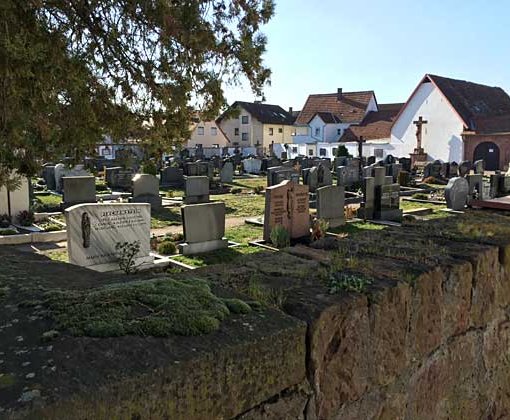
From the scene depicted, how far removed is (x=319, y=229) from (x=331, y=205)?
5.38ft

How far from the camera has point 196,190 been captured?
54.3 ft

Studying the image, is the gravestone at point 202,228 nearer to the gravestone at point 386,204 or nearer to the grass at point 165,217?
the grass at point 165,217

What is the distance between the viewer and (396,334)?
8.38ft

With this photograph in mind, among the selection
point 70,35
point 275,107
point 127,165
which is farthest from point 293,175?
point 275,107

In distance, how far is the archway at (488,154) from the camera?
128 feet

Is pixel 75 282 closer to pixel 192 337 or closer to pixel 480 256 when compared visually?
pixel 192 337

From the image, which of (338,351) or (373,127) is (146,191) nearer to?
(338,351)

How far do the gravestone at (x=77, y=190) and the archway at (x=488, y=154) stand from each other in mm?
34616

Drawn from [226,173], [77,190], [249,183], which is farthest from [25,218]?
[249,183]

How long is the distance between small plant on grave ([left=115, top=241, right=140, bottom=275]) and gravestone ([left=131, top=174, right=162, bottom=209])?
271 inches

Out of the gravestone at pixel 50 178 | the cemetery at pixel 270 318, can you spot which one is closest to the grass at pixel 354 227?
the cemetery at pixel 270 318

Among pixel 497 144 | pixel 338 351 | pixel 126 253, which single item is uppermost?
pixel 497 144

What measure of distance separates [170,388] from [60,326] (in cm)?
58

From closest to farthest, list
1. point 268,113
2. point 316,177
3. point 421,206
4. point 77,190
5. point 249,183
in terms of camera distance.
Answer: point 77,190 → point 421,206 → point 316,177 → point 249,183 → point 268,113
